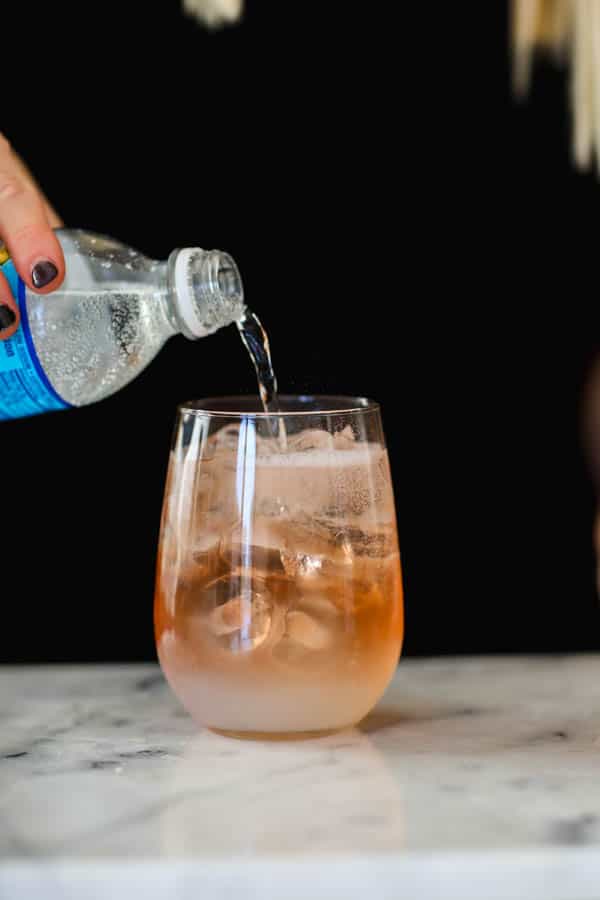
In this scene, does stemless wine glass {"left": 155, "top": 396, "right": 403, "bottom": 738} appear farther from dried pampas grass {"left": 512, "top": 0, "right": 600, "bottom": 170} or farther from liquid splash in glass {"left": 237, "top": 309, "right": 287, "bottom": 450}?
dried pampas grass {"left": 512, "top": 0, "right": 600, "bottom": 170}

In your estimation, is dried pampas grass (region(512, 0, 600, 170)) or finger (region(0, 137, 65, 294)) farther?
dried pampas grass (region(512, 0, 600, 170))

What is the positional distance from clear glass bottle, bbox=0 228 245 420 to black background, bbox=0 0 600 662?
0.46 m

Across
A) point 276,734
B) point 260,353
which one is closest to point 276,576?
point 276,734

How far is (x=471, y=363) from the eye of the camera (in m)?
1.68

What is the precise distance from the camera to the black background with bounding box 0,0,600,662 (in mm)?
1623

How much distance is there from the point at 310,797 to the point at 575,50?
3.86 ft

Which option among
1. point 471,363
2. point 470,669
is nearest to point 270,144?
point 471,363

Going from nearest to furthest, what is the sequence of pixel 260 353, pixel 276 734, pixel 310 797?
pixel 310 797
pixel 276 734
pixel 260 353

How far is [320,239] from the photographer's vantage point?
5.42 feet

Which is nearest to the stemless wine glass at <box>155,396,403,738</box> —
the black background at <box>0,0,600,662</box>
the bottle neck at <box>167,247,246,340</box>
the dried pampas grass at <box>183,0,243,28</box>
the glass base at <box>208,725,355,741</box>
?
the glass base at <box>208,725,355,741</box>

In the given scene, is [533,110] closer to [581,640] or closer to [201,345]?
[201,345]

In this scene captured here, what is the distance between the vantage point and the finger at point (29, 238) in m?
0.99

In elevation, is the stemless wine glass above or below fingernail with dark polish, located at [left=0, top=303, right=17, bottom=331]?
below

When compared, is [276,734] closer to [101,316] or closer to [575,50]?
[101,316]
